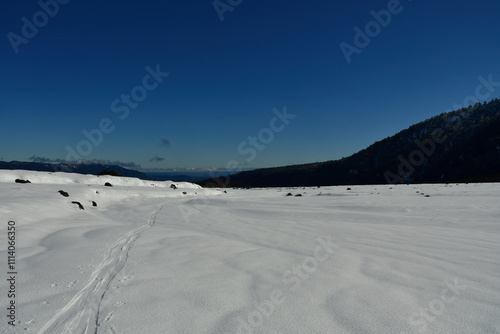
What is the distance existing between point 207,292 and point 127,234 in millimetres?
4294

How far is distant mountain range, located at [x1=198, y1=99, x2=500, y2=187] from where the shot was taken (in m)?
55.4

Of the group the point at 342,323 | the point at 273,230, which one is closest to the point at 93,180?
the point at 273,230

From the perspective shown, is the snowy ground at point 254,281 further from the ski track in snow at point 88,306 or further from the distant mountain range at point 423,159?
the distant mountain range at point 423,159

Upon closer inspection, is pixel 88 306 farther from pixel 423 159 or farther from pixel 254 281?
pixel 423 159

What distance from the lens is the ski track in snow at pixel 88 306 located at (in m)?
2.25

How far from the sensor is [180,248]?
16.3ft

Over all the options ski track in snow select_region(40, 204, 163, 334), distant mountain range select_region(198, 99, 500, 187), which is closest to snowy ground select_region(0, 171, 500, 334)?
ski track in snow select_region(40, 204, 163, 334)

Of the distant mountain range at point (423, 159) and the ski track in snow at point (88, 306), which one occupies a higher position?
the distant mountain range at point (423, 159)

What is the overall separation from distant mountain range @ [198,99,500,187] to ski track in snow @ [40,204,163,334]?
150 feet

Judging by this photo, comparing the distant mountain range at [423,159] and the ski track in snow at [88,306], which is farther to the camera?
the distant mountain range at [423,159]

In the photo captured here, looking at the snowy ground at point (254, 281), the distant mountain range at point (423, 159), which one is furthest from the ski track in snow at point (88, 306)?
the distant mountain range at point (423, 159)

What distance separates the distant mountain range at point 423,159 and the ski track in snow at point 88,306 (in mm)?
45825

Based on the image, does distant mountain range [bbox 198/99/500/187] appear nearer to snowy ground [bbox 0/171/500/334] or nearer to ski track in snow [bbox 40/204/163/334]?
snowy ground [bbox 0/171/500/334]

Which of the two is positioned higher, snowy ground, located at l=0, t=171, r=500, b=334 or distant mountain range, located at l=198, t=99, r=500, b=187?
distant mountain range, located at l=198, t=99, r=500, b=187
